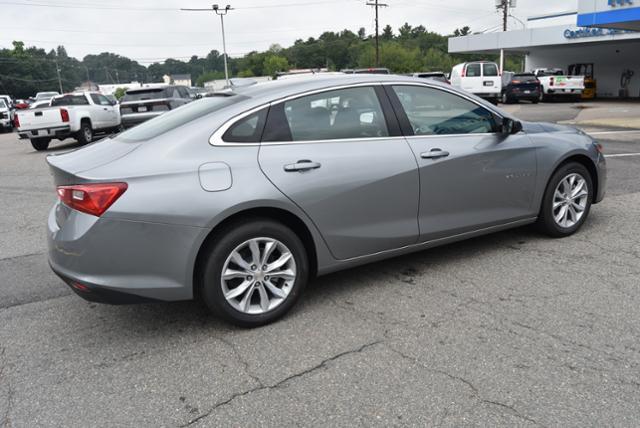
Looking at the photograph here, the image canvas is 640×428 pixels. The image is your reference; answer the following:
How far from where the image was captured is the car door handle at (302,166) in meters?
3.56

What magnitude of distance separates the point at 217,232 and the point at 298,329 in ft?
2.76

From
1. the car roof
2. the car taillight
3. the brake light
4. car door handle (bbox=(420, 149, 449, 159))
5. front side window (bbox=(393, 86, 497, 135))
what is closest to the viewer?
the car taillight

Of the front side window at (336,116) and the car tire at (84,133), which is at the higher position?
the front side window at (336,116)

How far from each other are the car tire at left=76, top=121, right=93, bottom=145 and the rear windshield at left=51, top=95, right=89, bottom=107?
1321 mm

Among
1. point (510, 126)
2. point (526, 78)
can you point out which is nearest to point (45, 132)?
point (510, 126)

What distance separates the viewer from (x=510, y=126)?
15.2 feet

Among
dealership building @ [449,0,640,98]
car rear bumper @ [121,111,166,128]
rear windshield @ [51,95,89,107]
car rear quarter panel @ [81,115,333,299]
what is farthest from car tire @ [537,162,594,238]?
dealership building @ [449,0,640,98]

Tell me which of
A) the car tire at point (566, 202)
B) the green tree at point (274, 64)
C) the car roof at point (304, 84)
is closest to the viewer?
the car roof at point (304, 84)

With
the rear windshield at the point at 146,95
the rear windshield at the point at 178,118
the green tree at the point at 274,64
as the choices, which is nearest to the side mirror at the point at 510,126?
the rear windshield at the point at 178,118

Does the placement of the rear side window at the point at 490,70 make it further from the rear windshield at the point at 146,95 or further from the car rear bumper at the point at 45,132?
the car rear bumper at the point at 45,132

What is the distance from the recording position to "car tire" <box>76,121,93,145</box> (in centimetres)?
1608

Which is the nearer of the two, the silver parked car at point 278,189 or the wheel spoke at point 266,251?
the silver parked car at point 278,189

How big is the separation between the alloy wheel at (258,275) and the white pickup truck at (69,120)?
13.9 meters

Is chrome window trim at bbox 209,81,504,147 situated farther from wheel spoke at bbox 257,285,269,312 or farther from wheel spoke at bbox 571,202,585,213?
wheel spoke at bbox 571,202,585,213
